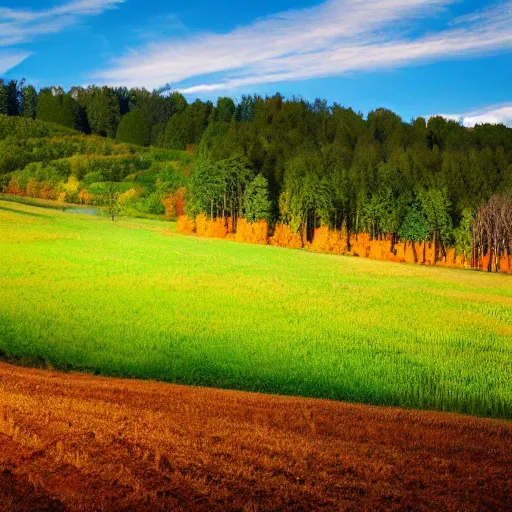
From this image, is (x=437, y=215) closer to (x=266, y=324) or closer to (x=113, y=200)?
(x=113, y=200)

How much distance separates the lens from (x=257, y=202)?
85.4 m

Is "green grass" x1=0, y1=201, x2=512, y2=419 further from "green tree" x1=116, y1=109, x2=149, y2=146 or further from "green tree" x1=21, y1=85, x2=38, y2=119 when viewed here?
"green tree" x1=21, y1=85, x2=38, y2=119

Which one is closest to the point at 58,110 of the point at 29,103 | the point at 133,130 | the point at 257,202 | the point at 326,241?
the point at 29,103

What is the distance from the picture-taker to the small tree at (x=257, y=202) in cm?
8538

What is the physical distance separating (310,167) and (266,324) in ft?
229

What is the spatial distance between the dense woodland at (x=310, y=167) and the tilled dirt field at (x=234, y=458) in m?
64.2

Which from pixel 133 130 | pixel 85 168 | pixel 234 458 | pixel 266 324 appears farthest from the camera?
pixel 133 130

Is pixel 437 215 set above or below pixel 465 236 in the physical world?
above

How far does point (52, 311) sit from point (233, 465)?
23.9 metres

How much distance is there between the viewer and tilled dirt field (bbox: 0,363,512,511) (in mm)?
8625

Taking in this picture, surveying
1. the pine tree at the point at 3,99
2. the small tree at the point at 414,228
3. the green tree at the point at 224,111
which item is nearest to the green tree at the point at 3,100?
the pine tree at the point at 3,99

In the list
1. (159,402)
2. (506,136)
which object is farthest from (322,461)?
(506,136)

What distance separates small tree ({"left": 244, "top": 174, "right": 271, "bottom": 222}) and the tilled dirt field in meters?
72.2

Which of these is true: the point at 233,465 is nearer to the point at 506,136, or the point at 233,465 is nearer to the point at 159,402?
the point at 159,402
